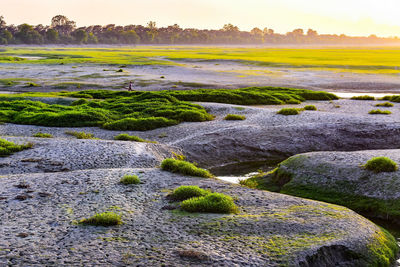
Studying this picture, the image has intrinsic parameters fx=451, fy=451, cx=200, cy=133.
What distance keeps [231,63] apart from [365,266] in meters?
101

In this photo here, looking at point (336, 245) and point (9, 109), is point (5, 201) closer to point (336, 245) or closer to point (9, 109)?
point (336, 245)

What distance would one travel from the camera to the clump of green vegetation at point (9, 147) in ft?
75.0

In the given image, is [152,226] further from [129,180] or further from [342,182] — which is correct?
[342,182]

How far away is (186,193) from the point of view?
1573cm

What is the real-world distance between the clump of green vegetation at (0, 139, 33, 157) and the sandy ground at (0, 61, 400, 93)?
129 feet

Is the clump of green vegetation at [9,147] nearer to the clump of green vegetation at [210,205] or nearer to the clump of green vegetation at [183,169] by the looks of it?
the clump of green vegetation at [183,169]

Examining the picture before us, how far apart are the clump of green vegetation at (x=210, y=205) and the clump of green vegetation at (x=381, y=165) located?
8130 mm

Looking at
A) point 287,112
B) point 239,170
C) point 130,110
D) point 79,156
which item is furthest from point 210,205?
point 130,110

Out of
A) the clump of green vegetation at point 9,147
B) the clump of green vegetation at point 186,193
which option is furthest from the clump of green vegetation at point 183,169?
the clump of green vegetation at point 9,147

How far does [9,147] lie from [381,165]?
18.2m

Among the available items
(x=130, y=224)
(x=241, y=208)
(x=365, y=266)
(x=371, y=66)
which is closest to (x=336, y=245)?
(x=365, y=266)

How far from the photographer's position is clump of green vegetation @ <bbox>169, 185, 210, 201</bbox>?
15680 millimetres

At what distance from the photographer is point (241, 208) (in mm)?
15219

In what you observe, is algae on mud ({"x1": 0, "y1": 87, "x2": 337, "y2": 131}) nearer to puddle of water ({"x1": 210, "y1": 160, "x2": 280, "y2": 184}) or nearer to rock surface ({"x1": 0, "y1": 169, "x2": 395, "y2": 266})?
puddle of water ({"x1": 210, "y1": 160, "x2": 280, "y2": 184})
